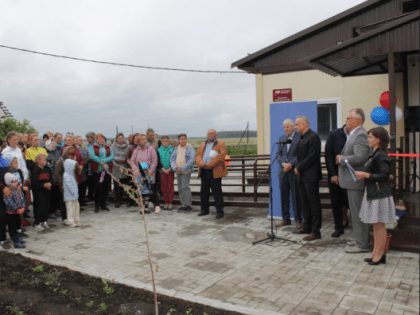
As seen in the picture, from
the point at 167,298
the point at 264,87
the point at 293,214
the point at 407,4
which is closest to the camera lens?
the point at 167,298

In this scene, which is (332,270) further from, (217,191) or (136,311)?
(217,191)

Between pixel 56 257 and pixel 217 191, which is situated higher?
pixel 217 191

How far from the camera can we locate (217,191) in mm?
7629

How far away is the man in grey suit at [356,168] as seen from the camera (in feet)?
15.9

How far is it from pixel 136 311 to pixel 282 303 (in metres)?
1.44

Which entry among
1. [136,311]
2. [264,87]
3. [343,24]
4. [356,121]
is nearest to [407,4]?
[343,24]

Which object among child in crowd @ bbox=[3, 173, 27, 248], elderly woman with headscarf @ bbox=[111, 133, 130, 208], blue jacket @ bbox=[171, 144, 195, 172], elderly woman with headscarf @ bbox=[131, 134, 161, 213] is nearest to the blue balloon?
blue jacket @ bbox=[171, 144, 195, 172]

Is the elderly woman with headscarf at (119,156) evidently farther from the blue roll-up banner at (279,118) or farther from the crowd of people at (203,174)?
the blue roll-up banner at (279,118)

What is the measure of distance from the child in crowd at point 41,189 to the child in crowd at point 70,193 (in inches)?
14.1

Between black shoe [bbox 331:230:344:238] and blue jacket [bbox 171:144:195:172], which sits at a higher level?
blue jacket [bbox 171:144:195:172]

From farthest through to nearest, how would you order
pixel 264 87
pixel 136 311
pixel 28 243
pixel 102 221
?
pixel 264 87 → pixel 102 221 → pixel 28 243 → pixel 136 311

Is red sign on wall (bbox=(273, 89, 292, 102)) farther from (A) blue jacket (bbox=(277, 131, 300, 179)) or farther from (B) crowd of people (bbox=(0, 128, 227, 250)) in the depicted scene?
(A) blue jacket (bbox=(277, 131, 300, 179))

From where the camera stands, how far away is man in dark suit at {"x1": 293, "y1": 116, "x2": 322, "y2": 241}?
5676mm

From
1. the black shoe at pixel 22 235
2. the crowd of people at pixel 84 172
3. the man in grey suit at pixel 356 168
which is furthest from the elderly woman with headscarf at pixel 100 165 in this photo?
the man in grey suit at pixel 356 168
